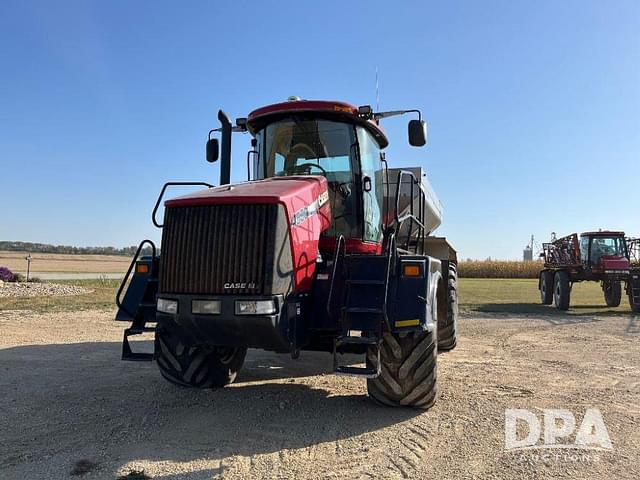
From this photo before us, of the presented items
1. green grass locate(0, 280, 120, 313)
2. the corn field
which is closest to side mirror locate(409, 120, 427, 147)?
green grass locate(0, 280, 120, 313)

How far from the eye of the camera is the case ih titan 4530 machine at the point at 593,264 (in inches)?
685

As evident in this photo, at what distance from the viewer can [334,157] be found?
5.50 metres

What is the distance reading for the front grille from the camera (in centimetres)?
421

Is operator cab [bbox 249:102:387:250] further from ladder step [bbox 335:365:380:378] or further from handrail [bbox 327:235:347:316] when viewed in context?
ladder step [bbox 335:365:380:378]

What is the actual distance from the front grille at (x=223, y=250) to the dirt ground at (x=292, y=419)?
1272 mm

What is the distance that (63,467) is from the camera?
12.2 feet

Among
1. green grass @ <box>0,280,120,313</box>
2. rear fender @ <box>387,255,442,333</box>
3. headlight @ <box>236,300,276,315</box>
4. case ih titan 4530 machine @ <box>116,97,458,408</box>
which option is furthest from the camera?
green grass @ <box>0,280,120,313</box>

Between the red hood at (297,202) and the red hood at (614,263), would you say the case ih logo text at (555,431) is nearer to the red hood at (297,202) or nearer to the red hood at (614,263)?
the red hood at (297,202)

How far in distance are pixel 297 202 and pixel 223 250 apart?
0.77 metres

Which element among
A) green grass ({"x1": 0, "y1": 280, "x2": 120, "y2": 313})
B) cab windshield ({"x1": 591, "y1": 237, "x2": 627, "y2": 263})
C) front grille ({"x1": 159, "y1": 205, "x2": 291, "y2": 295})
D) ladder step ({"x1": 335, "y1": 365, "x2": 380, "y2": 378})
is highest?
cab windshield ({"x1": 591, "y1": 237, "x2": 627, "y2": 263})

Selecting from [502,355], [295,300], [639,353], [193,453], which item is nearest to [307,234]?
[295,300]

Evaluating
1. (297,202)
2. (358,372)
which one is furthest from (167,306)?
(358,372)

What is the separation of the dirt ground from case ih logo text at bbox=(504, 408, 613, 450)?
94mm

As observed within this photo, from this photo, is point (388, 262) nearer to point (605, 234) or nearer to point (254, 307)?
point (254, 307)
